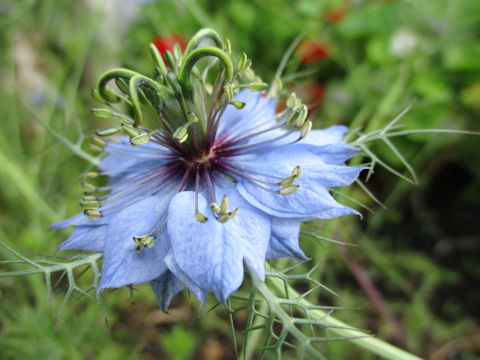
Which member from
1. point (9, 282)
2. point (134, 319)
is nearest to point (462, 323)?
point (134, 319)

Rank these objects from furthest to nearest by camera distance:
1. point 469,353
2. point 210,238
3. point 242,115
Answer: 1. point 469,353
2. point 242,115
3. point 210,238

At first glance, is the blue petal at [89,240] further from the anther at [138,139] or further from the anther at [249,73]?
the anther at [249,73]

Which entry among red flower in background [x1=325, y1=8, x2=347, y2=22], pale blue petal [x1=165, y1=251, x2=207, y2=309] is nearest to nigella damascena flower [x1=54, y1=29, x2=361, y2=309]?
pale blue petal [x1=165, y1=251, x2=207, y2=309]

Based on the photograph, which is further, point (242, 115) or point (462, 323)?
point (462, 323)

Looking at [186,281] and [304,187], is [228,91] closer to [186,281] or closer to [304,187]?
[304,187]

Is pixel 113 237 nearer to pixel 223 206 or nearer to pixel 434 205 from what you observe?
pixel 223 206

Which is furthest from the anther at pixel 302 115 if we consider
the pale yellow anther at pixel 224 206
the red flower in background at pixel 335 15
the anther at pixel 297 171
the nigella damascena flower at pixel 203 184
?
the red flower in background at pixel 335 15

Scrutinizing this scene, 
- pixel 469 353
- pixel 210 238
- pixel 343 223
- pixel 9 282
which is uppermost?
pixel 210 238
